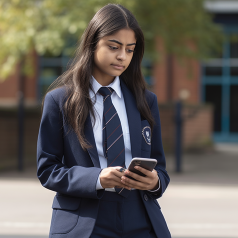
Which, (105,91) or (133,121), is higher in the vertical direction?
(105,91)

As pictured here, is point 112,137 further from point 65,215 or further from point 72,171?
point 65,215

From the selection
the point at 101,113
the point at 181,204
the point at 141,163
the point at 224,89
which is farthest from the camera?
the point at 224,89

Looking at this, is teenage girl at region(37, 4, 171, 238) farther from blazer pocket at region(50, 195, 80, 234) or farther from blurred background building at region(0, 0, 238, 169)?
blurred background building at region(0, 0, 238, 169)

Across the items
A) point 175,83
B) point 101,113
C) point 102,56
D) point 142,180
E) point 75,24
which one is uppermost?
point 75,24

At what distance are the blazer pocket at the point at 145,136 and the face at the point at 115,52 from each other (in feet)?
0.84

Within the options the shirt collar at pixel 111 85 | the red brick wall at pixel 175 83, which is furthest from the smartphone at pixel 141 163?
the red brick wall at pixel 175 83

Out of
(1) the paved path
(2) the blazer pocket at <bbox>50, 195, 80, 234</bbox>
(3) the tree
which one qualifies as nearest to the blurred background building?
(3) the tree

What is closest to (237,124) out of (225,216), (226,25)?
(226,25)

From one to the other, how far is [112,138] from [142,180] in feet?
0.76

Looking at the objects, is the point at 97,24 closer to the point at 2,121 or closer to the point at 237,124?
the point at 2,121

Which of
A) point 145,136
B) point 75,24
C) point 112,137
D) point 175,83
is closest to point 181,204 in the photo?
point 75,24

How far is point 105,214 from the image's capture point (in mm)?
1982

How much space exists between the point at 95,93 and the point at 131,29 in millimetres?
321

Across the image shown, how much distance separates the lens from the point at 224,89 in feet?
68.0
